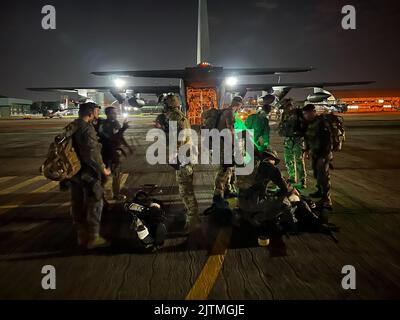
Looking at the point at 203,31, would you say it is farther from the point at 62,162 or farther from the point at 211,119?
the point at 62,162

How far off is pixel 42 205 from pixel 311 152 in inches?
243

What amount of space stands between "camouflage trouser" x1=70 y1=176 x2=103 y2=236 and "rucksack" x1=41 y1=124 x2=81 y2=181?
0.86ft

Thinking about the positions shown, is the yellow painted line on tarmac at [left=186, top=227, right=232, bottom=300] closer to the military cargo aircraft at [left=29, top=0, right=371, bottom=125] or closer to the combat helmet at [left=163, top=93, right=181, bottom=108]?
the combat helmet at [left=163, top=93, right=181, bottom=108]

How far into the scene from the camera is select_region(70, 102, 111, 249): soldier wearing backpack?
13.1ft

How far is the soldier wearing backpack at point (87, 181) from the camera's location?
3989 mm

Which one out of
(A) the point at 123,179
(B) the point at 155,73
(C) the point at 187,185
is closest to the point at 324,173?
(C) the point at 187,185

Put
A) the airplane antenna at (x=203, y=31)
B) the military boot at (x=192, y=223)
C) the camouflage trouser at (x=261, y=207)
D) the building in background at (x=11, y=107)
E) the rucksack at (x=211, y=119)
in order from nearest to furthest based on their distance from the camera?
1. the camouflage trouser at (x=261, y=207)
2. the military boot at (x=192, y=223)
3. the rucksack at (x=211, y=119)
4. the airplane antenna at (x=203, y=31)
5. the building in background at (x=11, y=107)

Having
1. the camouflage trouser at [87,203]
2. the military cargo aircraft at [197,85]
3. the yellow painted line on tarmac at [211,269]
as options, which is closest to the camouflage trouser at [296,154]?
the yellow painted line on tarmac at [211,269]

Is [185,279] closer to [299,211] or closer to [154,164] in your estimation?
[299,211]

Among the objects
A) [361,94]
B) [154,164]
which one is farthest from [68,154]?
[361,94]

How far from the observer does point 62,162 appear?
386cm

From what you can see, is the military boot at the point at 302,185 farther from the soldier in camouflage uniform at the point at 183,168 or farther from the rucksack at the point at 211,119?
the soldier in camouflage uniform at the point at 183,168

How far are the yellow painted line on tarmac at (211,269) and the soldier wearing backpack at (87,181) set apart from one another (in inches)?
66.0

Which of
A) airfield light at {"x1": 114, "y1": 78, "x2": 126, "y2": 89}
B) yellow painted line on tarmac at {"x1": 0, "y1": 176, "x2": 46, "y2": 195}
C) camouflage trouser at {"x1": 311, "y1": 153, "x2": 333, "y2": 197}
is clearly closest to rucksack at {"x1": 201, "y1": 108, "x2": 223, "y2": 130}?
camouflage trouser at {"x1": 311, "y1": 153, "x2": 333, "y2": 197}
